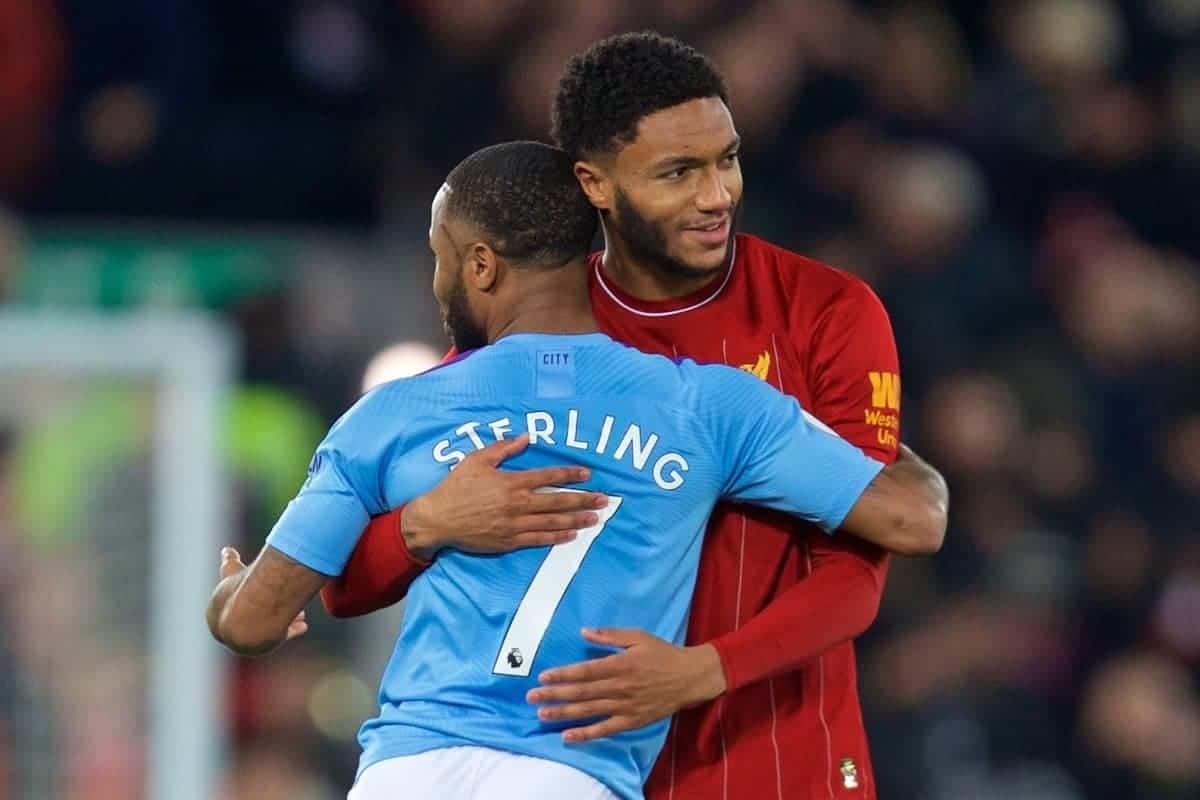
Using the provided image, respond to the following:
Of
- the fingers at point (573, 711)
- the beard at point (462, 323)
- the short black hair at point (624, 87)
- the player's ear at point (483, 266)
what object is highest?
the short black hair at point (624, 87)

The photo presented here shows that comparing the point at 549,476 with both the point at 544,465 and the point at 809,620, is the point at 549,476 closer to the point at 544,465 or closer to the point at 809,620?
the point at 544,465

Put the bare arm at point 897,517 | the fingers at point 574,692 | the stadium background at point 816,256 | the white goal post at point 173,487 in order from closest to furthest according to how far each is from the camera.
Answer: the fingers at point 574,692, the bare arm at point 897,517, the white goal post at point 173,487, the stadium background at point 816,256

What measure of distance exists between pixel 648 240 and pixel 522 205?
288 millimetres

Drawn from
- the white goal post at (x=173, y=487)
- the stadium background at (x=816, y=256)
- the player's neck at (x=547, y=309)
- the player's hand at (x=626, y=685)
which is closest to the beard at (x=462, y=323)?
the player's neck at (x=547, y=309)

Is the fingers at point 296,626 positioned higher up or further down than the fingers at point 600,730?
higher up

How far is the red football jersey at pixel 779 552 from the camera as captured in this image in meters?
3.38

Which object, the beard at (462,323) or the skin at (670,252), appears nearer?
the skin at (670,252)

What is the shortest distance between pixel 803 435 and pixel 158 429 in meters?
3.10

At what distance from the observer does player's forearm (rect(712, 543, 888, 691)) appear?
316cm

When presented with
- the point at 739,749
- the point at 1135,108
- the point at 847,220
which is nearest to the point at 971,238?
the point at 847,220

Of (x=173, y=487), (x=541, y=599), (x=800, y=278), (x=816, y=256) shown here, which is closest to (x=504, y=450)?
(x=541, y=599)

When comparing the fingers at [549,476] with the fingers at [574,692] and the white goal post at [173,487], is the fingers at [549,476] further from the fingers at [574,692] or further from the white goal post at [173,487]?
the white goal post at [173,487]

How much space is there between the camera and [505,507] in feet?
9.89

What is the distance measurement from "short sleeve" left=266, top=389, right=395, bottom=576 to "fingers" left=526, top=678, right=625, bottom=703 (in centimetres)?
35
